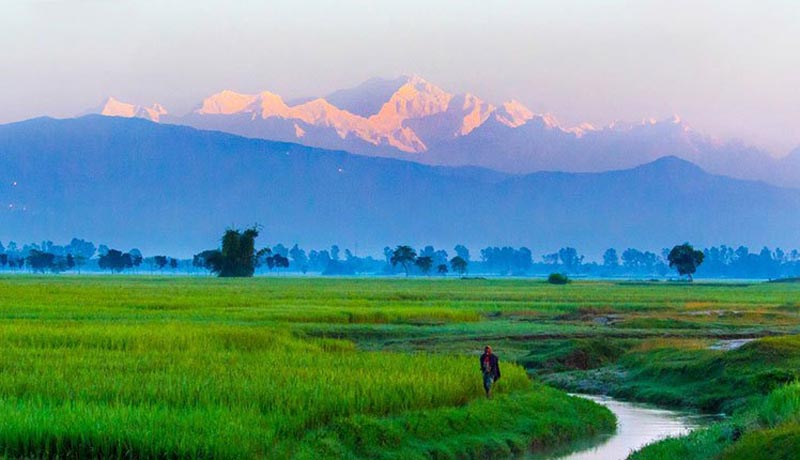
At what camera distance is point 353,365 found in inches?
1275

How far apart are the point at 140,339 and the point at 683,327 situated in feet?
110

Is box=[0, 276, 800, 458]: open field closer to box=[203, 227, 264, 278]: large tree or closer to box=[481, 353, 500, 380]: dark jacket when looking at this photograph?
box=[481, 353, 500, 380]: dark jacket

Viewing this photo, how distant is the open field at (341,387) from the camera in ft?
68.8

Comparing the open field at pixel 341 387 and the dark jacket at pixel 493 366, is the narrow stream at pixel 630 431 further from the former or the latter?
the dark jacket at pixel 493 366

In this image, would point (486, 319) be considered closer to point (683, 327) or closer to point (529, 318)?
point (529, 318)

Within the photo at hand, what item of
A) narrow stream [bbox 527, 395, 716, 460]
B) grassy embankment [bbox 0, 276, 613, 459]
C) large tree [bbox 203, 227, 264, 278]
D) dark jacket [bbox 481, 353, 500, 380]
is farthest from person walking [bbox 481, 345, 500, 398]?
large tree [bbox 203, 227, 264, 278]

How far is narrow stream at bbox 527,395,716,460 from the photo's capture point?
89.3ft

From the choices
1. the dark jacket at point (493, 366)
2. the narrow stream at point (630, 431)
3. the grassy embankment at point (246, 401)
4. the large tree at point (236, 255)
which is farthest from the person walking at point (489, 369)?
the large tree at point (236, 255)

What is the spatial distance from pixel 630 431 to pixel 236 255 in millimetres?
139526

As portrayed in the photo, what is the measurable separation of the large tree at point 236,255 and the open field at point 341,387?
106m

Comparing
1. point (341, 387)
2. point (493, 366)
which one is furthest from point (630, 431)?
point (341, 387)

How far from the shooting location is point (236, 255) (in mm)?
167125

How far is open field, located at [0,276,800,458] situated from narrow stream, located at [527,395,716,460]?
0.62 meters

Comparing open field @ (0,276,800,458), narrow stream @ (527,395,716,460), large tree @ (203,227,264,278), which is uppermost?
large tree @ (203,227,264,278)
